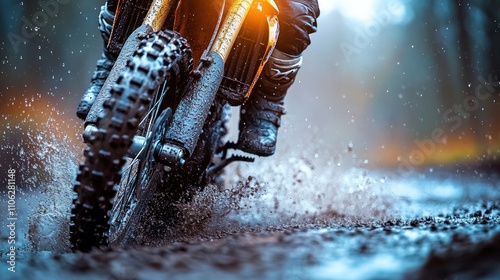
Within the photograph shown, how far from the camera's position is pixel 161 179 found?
283 cm

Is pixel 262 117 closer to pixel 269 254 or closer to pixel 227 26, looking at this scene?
pixel 227 26

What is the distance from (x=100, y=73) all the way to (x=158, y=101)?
0.76 metres

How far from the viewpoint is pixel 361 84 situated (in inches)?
675

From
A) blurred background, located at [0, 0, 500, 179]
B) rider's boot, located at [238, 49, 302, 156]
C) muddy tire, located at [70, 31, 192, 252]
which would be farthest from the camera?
blurred background, located at [0, 0, 500, 179]

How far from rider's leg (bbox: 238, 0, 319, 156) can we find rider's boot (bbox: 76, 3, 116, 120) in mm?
974

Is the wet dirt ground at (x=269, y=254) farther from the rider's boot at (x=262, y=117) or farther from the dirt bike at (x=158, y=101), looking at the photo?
the rider's boot at (x=262, y=117)

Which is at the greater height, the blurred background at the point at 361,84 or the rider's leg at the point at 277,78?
the blurred background at the point at 361,84

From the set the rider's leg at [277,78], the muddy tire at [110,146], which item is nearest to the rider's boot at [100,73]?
the muddy tire at [110,146]

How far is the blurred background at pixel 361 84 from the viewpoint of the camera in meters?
5.62

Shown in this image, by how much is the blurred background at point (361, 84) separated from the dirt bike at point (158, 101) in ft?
4.15

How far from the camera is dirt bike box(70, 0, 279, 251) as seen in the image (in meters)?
1.89

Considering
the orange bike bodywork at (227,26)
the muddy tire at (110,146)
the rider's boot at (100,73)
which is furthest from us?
the rider's boot at (100,73)

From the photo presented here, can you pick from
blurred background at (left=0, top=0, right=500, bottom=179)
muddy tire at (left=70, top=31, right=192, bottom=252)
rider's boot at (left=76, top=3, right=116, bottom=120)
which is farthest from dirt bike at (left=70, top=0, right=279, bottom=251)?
blurred background at (left=0, top=0, right=500, bottom=179)

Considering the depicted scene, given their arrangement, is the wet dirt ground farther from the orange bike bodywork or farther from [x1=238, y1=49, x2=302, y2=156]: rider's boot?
the orange bike bodywork
